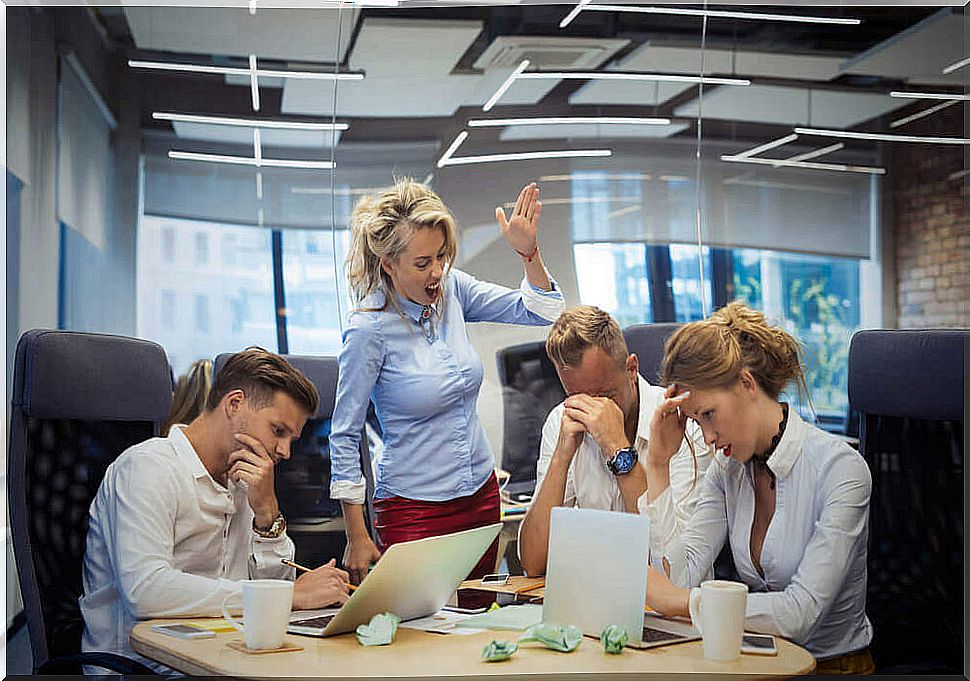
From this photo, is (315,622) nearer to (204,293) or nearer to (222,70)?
(204,293)

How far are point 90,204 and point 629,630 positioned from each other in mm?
1686

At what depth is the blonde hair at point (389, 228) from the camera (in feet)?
8.09

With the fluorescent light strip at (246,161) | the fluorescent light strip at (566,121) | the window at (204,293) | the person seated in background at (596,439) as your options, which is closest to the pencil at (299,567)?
the person seated in background at (596,439)

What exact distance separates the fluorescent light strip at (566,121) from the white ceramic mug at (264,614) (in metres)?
1.32

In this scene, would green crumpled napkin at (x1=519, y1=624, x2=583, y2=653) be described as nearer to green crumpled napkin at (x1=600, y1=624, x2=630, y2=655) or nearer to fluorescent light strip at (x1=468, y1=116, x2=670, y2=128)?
green crumpled napkin at (x1=600, y1=624, x2=630, y2=655)

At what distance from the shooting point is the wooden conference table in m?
1.79

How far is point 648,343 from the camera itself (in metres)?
2.54

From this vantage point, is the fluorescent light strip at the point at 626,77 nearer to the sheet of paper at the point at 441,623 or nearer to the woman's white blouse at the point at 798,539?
the woman's white blouse at the point at 798,539

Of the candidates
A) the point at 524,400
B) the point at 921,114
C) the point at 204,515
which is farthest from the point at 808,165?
the point at 204,515

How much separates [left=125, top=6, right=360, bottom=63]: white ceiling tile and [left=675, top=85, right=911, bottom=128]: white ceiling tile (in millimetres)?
960

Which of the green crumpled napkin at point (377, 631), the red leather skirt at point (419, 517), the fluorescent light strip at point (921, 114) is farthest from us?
the fluorescent light strip at point (921, 114)

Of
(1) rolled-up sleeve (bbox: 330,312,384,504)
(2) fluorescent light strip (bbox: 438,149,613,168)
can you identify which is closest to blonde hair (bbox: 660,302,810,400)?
(2) fluorescent light strip (bbox: 438,149,613,168)

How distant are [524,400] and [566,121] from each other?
75 centimetres

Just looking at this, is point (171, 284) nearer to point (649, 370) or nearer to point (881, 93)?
point (649, 370)
